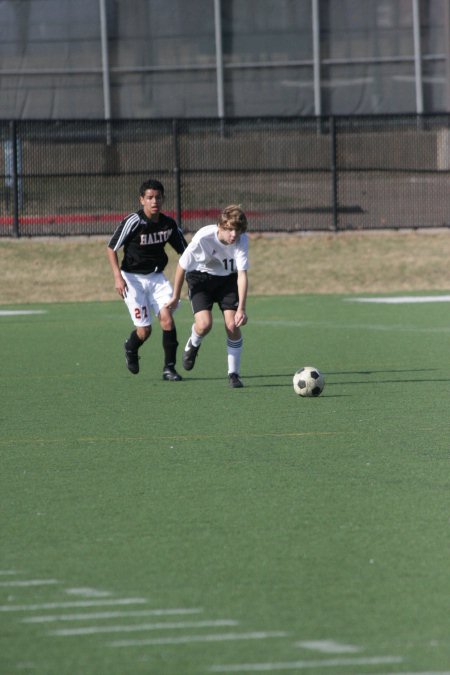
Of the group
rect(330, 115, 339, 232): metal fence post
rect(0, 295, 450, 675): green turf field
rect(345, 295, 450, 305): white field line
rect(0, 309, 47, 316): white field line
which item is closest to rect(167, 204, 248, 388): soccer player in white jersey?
rect(0, 295, 450, 675): green turf field

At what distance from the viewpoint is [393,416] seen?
33.1 feet


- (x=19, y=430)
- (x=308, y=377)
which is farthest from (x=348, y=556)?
(x=308, y=377)

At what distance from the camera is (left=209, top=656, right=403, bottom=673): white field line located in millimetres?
4367

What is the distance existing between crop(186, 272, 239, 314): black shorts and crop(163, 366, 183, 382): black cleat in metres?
0.69

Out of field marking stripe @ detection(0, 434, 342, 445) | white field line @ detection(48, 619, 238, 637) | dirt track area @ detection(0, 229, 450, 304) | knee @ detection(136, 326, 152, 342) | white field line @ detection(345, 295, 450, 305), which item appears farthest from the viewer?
dirt track area @ detection(0, 229, 450, 304)

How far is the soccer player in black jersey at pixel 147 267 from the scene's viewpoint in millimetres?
12641

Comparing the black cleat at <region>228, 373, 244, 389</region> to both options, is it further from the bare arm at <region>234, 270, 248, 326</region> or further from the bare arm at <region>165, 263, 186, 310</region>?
the bare arm at <region>165, 263, 186, 310</region>

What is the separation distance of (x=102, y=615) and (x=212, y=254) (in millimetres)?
7441

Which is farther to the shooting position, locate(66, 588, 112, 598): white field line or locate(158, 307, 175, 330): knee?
locate(158, 307, 175, 330): knee

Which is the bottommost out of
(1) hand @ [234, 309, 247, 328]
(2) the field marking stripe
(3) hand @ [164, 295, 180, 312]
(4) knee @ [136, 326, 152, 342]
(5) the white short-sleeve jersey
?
(2) the field marking stripe

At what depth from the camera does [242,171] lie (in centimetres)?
2816

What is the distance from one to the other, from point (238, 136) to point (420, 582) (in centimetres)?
2302

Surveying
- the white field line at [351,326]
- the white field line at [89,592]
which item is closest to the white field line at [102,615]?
the white field line at [89,592]

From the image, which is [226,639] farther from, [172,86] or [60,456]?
[172,86]
